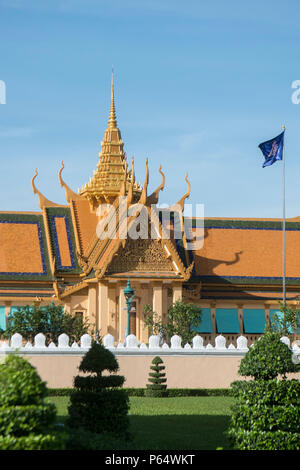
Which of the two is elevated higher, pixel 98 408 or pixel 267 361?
pixel 267 361

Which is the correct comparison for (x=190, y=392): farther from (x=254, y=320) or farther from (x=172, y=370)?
(x=254, y=320)

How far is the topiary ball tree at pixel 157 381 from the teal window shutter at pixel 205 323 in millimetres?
11605

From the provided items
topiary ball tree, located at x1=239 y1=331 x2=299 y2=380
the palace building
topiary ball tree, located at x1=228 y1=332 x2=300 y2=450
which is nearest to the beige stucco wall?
the palace building

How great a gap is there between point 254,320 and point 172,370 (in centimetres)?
1333

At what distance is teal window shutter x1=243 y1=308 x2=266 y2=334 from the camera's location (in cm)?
4433

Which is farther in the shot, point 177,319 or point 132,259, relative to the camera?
point 132,259

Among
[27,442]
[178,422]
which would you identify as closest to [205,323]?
[178,422]

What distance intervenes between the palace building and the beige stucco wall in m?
8.59

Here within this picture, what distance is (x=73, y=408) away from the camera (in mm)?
18625

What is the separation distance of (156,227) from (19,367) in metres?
27.7

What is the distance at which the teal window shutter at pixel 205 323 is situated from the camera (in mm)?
43656

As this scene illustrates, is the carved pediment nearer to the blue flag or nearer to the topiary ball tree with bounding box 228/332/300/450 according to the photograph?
the blue flag

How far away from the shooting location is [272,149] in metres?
43.3
